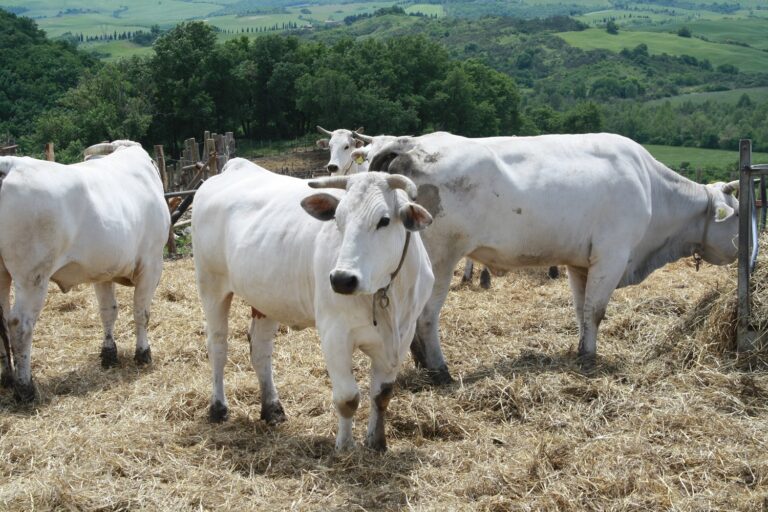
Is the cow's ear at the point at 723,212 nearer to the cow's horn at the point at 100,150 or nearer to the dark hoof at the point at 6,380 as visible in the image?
the cow's horn at the point at 100,150

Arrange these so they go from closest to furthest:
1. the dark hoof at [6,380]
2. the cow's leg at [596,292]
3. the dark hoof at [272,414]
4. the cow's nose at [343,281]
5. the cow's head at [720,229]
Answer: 1. the cow's nose at [343,281]
2. the dark hoof at [272,414]
3. the dark hoof at [6,380]
4. the cow's leg at [596,292]
5. the cow's head at [720,229]

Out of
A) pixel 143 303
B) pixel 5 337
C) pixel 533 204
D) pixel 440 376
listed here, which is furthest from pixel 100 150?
pixel 533 204

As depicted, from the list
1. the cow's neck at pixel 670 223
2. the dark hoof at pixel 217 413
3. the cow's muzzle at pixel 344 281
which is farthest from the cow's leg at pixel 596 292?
the cow's muzzle at pixel 344 281

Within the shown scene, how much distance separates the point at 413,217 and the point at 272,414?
2.10 meters

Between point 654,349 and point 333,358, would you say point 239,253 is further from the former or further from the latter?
point 654,349

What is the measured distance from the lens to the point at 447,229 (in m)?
6.92

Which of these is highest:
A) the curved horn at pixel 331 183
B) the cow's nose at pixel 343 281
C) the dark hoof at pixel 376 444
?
the curved horn at pixel 331 183

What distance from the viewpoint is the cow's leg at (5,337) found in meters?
6.89

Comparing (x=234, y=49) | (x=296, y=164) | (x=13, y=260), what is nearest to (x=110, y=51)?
(x=234, y=49)

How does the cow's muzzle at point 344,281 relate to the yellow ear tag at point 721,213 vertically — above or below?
above

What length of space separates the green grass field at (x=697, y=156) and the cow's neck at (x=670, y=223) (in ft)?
162

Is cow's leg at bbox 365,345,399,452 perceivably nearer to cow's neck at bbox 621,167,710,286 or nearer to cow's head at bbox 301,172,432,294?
cow's head at bbox 301,172,432,294

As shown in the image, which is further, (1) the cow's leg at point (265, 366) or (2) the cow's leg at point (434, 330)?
(2) the cow's leg at point (434, 330)

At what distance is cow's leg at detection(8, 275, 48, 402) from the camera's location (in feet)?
21.6
